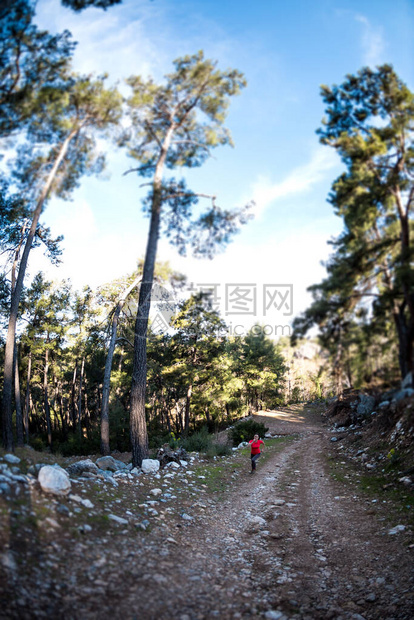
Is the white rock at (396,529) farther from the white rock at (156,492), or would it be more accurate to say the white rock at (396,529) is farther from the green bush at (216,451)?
the green bush at (216,451)

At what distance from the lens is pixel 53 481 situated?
469cm

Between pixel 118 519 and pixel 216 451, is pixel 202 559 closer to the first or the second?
pixel 118 519

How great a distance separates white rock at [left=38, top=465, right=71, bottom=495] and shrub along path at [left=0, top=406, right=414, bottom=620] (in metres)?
0.20

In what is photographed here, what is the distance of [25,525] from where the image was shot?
367 centimetres

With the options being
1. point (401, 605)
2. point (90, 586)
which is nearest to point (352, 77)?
point (401, 605)

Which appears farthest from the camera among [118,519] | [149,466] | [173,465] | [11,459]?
[173,465]

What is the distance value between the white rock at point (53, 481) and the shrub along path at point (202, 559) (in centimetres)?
20

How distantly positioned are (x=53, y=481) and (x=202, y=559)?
2.43 m

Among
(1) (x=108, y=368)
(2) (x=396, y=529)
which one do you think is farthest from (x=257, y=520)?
(1) (x=108, y=368)

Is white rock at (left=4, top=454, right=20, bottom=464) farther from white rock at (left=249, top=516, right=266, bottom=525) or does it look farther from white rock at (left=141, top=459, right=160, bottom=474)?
white rock at (left=249, top=516, right=266, bottom=525)

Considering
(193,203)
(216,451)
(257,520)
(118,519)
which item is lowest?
(216,451)

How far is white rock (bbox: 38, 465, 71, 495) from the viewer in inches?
181

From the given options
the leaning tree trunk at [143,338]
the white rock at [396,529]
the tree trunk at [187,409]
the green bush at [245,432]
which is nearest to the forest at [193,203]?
the leaning tree trunk at [143,338]

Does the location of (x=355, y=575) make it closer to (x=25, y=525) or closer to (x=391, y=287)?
(x=391, y=287)
